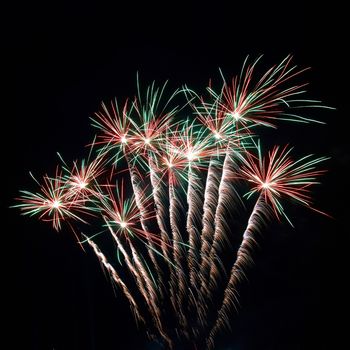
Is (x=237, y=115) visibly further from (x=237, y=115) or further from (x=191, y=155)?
(x=191, y=155)

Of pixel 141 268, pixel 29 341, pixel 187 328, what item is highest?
pixel 29 341

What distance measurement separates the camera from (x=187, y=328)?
1382cm

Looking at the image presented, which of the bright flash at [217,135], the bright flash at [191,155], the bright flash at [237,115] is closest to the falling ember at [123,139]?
the bright flash at [191,155]

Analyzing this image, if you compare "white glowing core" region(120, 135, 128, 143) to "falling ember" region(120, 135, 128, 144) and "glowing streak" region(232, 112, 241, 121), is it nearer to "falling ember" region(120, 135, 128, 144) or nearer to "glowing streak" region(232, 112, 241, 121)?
"falling ember" region(120, 135, 128, 144)

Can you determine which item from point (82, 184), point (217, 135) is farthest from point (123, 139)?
point (217, 135)

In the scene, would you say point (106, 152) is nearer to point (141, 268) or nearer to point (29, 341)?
point (141, 268)

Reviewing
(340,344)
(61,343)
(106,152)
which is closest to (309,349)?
(340,344)

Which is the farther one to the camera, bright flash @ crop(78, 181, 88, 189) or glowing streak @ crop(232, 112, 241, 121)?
bright flash @ crop(78, 181, 88, 189)

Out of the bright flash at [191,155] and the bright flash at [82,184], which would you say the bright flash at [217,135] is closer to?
the bright flash at [191,155]

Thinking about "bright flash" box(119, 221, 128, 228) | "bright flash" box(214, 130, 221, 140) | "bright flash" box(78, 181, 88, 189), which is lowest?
"bright flash" box(119, 221, 128, 228)

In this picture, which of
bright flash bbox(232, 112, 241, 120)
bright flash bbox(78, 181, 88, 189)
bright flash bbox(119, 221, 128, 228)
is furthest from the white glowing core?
bright flash bbox(232, 112, 241, 120)

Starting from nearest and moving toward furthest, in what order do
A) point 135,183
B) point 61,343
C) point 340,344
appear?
point 135,183, point 340,344, point 61,343

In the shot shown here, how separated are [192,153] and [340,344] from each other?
1452cm

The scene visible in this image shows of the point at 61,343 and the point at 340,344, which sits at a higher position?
the point at 61,343
